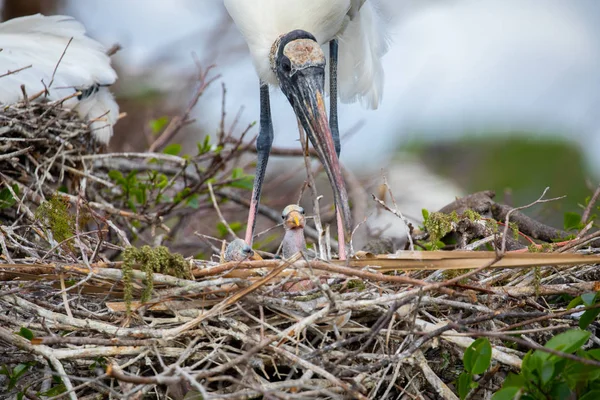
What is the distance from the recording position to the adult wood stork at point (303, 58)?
275cm

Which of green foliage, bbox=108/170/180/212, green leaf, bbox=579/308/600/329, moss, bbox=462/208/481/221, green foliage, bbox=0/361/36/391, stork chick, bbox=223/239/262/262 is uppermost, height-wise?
moss, bbox=462/208/481/221

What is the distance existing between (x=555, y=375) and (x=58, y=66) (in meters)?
2.74

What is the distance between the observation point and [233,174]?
12.0 feet

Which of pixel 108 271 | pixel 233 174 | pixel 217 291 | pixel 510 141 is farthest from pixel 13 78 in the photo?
pixel 510 141

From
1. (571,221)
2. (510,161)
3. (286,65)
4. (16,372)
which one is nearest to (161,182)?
(286,65)

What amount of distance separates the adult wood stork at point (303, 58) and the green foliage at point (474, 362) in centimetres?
61

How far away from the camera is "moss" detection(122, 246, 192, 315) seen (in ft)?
6.81

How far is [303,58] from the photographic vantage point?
2.77 metres

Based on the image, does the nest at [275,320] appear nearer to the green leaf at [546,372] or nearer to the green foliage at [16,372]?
the green foliage at [16,372]

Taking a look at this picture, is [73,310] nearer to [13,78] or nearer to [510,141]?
[13,78]

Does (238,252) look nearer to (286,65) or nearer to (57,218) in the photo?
(57,218)

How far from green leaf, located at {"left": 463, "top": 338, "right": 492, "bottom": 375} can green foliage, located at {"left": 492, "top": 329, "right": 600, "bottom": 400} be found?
0.08 meters

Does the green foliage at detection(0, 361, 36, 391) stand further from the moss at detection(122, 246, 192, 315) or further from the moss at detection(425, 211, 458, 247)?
the moss at detection(425, 211, 458, 247)

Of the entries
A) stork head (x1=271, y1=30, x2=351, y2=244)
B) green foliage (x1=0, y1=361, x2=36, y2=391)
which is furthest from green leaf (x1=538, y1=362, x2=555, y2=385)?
Result: green foliage (x1=0, y1=361, x2=36, y2=391)
